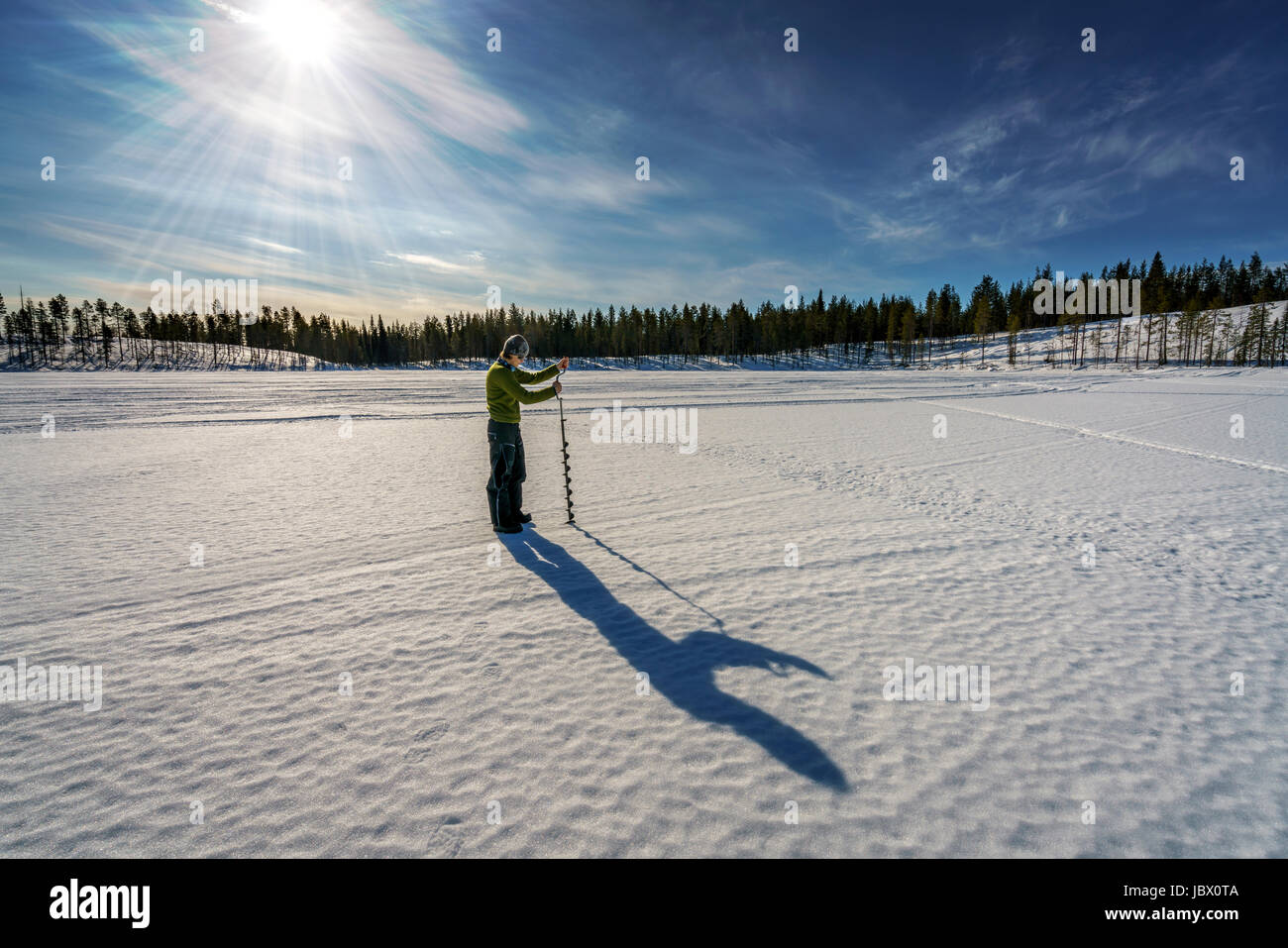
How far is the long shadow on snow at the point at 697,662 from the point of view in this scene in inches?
123

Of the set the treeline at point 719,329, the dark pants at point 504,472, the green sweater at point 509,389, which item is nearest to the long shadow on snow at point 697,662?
the dark pants at point 504,472

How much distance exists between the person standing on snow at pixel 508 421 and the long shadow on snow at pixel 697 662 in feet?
4.66

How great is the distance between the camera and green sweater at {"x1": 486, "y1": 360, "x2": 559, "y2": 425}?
650 centimetres

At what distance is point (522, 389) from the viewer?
6.70 meters

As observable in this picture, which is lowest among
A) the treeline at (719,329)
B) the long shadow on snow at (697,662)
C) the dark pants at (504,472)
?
the long shadow on snow at (697,662)

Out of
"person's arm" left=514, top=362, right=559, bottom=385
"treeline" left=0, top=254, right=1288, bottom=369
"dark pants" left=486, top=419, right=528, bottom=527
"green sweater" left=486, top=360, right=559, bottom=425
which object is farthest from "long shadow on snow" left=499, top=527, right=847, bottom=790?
"treeline" left=0, top=254, right=1288, bottom=369

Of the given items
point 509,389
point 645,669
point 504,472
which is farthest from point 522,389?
point 645,669

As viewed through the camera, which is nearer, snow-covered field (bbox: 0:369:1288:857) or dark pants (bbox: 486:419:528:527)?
snow-covered field (bbox: 0:369:1288:857)

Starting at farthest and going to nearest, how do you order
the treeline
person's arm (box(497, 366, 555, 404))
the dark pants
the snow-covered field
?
the treeline < the dark pants < person's arm (box(497, 366, 555, 404)) < the snow-covered field

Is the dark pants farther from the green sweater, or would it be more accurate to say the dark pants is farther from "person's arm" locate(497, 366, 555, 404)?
"person's arm" locate(497, 366, 555, 404)

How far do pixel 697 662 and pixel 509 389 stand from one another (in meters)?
4.14

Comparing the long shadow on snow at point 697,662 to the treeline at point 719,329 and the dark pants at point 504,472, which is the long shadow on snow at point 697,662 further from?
the treeline at point 719,329
